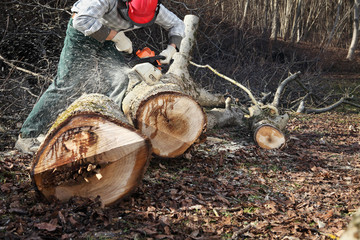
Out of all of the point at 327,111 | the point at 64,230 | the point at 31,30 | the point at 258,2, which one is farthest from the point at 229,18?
the point at 64,230

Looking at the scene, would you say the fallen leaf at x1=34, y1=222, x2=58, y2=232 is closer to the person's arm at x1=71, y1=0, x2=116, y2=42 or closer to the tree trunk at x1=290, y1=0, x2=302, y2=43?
the person's arm at x1=71, y1=0, x2=116, y2=42

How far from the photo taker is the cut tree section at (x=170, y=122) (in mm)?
2873

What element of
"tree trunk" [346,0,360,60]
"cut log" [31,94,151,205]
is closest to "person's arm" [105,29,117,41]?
"cut log" [31,94,151,205]

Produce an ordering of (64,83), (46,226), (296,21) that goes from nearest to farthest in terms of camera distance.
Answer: (46,226) → (64,83) → (296,21)

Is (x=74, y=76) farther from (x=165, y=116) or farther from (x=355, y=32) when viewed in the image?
(x=355, y=32)

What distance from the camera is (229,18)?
11.0 meters

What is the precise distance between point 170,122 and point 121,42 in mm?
1041

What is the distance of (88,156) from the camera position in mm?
2088

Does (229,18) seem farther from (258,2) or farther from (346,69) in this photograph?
(346,69)

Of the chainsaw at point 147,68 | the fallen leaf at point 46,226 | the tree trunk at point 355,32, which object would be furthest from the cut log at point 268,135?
the tree trunk at point 355,32

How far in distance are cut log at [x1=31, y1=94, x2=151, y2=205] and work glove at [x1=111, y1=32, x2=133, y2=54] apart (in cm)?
124

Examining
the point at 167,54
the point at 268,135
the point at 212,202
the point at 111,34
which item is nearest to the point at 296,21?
the point at 268,135

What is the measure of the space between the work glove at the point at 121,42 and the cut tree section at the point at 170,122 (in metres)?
0.82

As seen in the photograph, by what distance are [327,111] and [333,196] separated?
525 centimetres
